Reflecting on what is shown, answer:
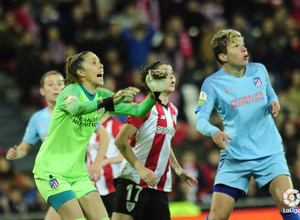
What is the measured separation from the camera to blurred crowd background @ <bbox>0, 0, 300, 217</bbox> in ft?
38.2

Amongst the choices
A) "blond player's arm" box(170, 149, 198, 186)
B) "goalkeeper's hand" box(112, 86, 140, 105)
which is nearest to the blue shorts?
"blond player's arm" box(170, 149, 198, 186)

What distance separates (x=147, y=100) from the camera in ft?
17.7

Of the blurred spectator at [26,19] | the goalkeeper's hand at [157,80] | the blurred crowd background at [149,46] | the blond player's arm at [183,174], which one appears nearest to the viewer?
the goalkeeper's hand at [157,80]

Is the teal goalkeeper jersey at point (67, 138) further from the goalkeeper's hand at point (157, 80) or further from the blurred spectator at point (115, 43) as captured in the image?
the blurred spectator at point (115, 43)

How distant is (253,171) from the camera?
5.73m

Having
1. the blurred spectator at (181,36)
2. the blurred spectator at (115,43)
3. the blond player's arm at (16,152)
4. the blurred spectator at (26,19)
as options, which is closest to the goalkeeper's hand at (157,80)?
the blond player's arm at (16,152)

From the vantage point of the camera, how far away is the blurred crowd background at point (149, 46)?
11650 millimetres

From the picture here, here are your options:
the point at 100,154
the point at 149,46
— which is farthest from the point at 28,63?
the point at 100,154

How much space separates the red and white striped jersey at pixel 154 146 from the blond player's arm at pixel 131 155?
0.14 meters

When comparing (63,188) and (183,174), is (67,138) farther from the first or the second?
(183,174)

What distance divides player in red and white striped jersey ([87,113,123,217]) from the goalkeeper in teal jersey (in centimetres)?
139

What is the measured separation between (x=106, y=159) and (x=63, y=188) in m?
1.59

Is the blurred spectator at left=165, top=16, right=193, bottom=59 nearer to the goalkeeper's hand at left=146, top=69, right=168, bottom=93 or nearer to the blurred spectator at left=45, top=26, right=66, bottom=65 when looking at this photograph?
the blurred spectator at left=45, top=26, right=66, bottom=65

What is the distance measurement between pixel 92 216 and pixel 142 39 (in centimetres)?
759
